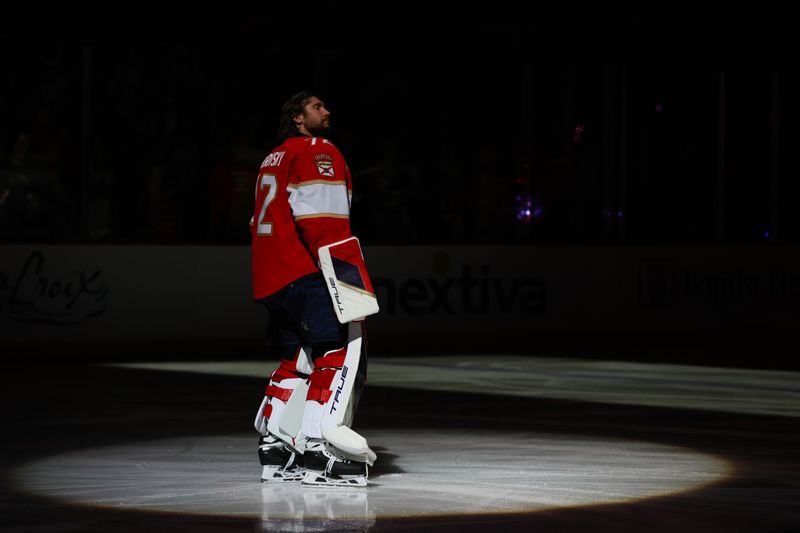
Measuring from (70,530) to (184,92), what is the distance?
13299 mm

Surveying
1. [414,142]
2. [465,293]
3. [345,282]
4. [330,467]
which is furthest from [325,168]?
[414,142]

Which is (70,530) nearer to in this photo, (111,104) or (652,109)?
(111,104)

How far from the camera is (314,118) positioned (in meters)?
8.25

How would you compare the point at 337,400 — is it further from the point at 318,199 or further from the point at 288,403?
the point at 318,199

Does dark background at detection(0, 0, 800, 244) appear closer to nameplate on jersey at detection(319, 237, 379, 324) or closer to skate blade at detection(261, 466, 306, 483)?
skate blade at detection(261, 466, 306, 483)

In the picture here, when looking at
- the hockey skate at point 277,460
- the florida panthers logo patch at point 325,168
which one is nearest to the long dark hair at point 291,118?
the florida panthers logo patch at point 325,168

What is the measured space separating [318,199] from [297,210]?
122 mm

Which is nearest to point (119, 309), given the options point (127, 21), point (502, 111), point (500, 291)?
point (500, 291)

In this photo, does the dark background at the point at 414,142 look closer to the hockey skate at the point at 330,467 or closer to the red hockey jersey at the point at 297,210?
the red hockey jersey at the point at 297,210

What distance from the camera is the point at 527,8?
2653 centimetres

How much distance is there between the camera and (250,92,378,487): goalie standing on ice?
7852 millimetres

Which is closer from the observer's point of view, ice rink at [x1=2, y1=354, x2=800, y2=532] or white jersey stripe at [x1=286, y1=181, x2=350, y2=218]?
ice rink at [x1=2, y1=354, x2=800, y2=532]

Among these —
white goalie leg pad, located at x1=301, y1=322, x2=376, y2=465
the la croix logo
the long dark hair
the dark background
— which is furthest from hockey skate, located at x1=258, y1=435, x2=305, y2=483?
the dark background

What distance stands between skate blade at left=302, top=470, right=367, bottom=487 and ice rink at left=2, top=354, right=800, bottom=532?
77mm
